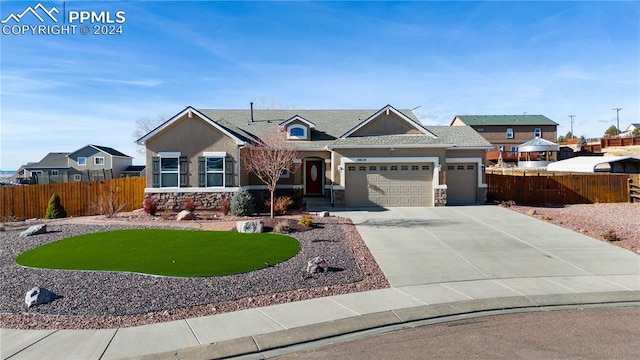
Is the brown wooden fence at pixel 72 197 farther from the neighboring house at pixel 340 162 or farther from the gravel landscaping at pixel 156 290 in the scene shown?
the gravel landscaping at pixel 156 290

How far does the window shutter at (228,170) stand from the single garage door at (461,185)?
12.1 meters

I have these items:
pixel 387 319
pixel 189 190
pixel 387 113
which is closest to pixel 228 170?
pixel 189 190

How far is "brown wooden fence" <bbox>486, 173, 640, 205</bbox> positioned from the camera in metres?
24.8

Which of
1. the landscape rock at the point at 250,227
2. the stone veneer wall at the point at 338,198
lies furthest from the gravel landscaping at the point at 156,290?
the stone veneer wall at the point at 338,198

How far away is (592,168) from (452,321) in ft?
109

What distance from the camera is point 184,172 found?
20.7 metres

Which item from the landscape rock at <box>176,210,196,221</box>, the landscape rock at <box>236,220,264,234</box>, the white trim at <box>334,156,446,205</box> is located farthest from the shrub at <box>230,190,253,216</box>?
the white trim at <box>334,156,446,205</box>

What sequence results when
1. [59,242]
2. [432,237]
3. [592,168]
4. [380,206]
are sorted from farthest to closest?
[592,168]
[380,206]
[432,237]
[59,242]

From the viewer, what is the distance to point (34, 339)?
6.81 m

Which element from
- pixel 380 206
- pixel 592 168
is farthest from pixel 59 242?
pixel 592 168

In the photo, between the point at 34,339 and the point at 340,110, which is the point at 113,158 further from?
the point at 34,339

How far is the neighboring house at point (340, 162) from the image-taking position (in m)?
20.6

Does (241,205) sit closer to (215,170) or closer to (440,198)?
(215,170)

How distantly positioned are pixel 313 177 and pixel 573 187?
51.7ft
